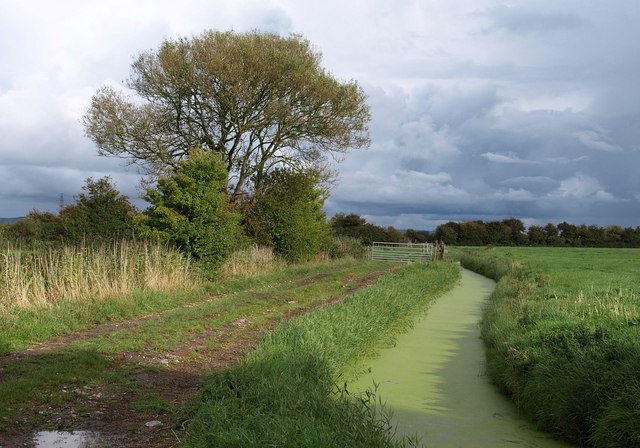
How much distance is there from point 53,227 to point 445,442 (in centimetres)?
1686

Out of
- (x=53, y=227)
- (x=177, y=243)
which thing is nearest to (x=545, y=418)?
(x=177, y=243)

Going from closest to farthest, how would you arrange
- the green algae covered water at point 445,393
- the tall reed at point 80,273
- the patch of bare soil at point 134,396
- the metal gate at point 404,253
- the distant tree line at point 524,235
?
the patch of bare soil at point 134,396 < the green algae covered water at point 445,393 < the tall reed at point 80,273 < the metal gate at point 404,253 < the distant tree line at point 524,235

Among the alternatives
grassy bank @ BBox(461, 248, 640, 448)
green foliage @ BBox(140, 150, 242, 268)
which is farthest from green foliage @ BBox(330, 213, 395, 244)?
grassy bank @ BBox(461, 248, 640, 448)

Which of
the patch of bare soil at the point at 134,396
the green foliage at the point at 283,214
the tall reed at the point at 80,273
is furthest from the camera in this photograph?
the green foliage at the point at 283,214

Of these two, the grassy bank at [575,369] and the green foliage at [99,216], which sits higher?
the green foliage at [99,216]

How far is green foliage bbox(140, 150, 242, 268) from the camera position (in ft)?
57.2

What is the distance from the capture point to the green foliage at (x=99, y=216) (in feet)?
54.1

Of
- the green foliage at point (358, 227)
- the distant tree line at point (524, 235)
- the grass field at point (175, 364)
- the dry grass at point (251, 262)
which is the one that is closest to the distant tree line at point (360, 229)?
the green foliage at point (358, 227)

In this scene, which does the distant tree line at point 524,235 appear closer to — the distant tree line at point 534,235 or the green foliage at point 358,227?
the distant tree line at point 534,235

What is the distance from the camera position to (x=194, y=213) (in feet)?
58.5

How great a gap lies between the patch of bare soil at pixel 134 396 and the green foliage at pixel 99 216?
7.14 meters

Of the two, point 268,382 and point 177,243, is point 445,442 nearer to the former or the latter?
point 268,382

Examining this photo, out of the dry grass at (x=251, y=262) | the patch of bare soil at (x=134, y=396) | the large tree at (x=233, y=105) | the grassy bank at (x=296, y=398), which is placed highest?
the large tree at (x=233, y=105)

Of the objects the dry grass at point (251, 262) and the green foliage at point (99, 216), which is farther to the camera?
the dry grass at point (251, 262)
